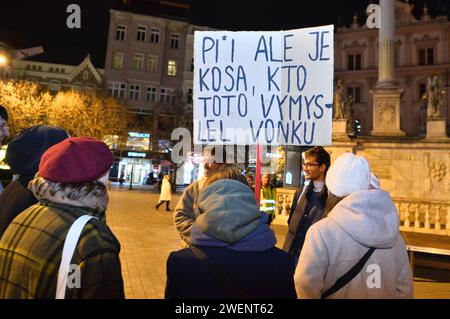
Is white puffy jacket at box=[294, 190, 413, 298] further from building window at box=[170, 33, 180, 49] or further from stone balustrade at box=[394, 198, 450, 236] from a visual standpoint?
building window at box=[170, 33, 180, 49]

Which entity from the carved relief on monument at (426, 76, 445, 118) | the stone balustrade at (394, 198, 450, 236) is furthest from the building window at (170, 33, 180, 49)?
the stone balustrade at (394, 198, 450, 236)

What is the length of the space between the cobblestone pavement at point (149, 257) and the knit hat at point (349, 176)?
11.8 ft

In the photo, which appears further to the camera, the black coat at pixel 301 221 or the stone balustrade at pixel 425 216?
the stone balustrade at pixel 425 216

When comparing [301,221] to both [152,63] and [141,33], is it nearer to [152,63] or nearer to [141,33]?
[152,63]

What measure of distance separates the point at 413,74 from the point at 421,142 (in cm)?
3653

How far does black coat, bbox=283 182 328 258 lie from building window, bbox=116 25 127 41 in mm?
41924

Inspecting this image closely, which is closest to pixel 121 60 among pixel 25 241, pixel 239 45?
pixel 239 45

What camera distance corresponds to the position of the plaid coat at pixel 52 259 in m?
1.49

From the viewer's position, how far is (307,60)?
13.5 ft

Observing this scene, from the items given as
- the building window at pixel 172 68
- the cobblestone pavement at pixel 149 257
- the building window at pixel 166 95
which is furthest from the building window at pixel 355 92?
the cobblestone pavement at pixel 149 257

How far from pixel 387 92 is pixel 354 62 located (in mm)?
36375

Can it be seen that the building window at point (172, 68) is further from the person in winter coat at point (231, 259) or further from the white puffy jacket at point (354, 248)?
the person in winter coat at point (231, 259)

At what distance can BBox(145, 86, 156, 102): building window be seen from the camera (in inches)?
1613


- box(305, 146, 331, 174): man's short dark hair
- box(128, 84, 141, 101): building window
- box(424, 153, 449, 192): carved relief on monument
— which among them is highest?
box(128, 84, 141, 101): building window
